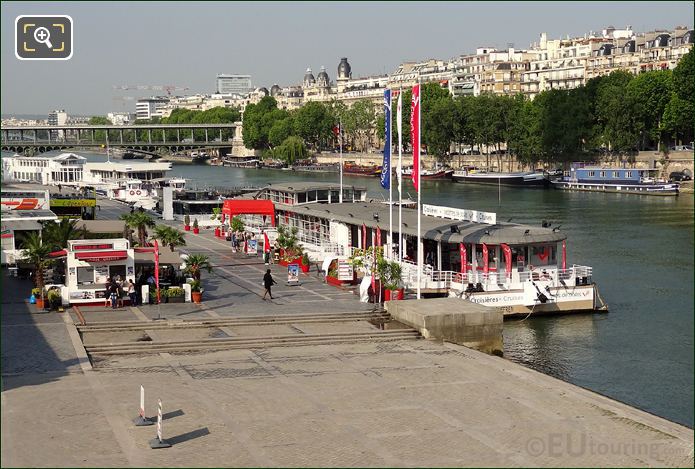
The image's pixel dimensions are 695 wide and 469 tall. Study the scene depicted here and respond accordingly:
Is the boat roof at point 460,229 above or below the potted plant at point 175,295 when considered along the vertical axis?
above

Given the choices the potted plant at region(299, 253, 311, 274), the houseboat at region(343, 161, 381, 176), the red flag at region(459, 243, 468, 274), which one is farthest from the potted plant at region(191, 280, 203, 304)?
the houseboat at region(343, 161, 381, 176)

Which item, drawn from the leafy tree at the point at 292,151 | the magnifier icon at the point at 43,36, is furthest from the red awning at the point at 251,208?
the leafy tree at the point at 292,151

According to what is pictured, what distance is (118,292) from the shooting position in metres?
33.8

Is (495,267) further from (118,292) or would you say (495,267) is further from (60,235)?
(60,235)

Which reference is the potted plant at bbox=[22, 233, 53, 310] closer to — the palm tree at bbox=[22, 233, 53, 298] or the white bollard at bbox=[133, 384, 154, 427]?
the palm tree at bbox=[22, 233, 53, 298]

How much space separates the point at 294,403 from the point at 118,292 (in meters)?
13.4

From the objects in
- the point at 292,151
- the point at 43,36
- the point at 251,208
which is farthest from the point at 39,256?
the point at 292,151

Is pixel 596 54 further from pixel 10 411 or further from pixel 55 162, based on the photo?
pixel 10 411

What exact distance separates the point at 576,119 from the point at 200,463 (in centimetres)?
11055

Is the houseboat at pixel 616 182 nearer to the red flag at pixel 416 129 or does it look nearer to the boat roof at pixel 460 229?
the boat roof at pixel 460 229

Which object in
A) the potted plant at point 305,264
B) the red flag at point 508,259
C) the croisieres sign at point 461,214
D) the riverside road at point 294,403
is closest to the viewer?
the riverside road at point 294,403

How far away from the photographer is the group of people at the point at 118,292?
33656 mm

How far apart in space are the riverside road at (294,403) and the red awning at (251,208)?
25.6 meters

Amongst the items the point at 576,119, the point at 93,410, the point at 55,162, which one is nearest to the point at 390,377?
the point at 93,410
